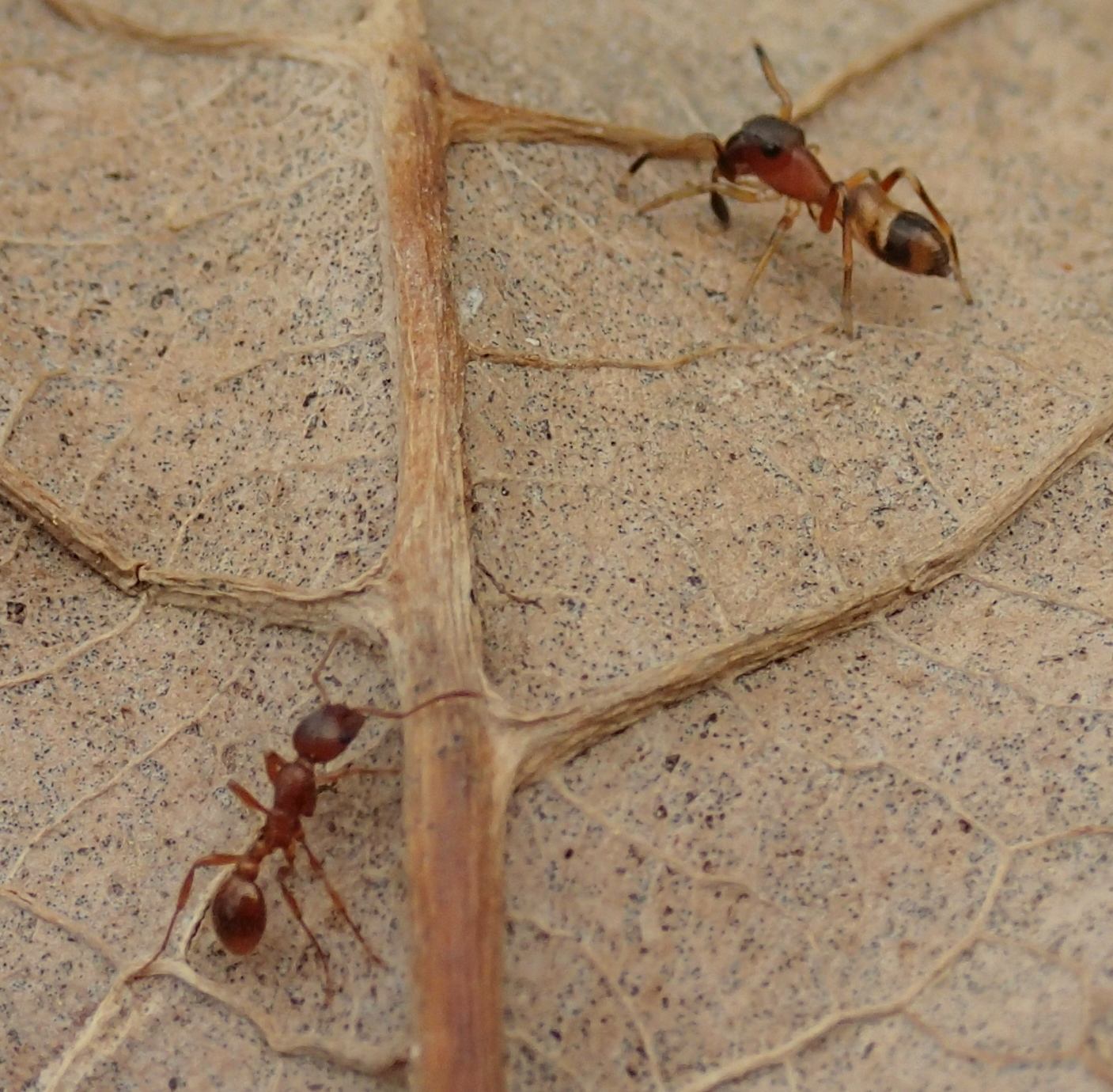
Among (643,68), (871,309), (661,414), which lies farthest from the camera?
(643,68)

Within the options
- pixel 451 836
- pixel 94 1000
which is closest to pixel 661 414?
pixel 451 836

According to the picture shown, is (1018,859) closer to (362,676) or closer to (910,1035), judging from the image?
(910,1035)

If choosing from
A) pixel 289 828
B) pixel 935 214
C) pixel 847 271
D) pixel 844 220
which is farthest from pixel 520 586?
pixel 935 214

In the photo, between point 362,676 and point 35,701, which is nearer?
point 362,676

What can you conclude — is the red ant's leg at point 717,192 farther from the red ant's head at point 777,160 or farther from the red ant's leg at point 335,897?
the red ant's leg at point 335,897

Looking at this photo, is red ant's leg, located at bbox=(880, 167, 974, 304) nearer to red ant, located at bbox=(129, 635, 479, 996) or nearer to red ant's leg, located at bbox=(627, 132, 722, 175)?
red ant's leg, located at bbox=(627, 132, 722, 175)

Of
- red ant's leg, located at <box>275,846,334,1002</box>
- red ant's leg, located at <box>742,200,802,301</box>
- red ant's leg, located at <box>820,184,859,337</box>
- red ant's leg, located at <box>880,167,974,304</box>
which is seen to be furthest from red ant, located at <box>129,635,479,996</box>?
red ant's leg, located at <box>880,167,974,304</box>

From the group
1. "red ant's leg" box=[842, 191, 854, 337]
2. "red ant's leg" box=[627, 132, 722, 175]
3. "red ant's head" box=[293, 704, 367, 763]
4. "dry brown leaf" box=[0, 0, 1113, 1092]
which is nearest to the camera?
"dry brown leaf" box=[0, 0, 1113, 1092]
